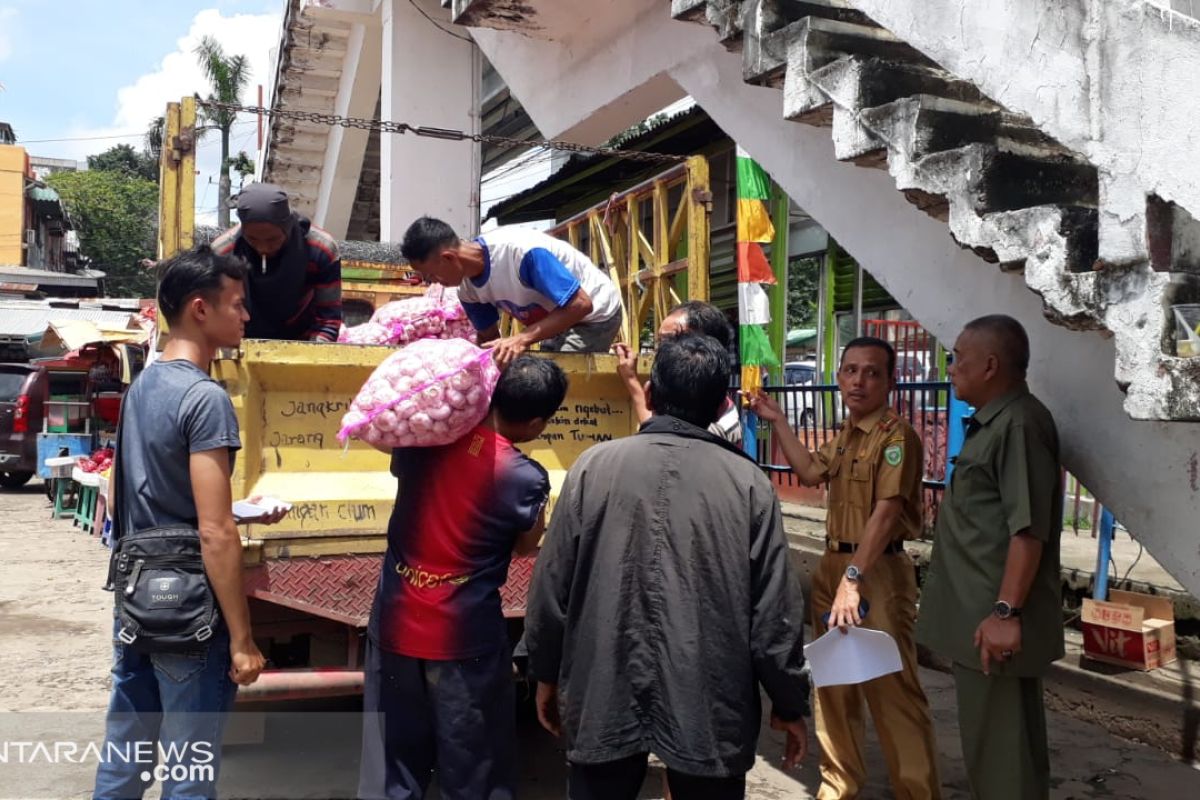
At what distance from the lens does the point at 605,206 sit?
5598 millimetres

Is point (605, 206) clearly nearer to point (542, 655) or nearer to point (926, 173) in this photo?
point (926, 173)

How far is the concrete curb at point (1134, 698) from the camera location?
4.29 m

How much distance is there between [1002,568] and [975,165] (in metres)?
1.21

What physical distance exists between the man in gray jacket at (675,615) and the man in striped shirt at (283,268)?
2101 mm

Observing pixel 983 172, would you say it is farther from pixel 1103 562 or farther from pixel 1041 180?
pixel 1103 562

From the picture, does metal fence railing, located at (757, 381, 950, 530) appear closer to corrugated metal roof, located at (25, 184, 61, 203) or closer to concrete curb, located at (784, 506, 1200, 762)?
concrete curb, located at (784, 506, 1200, 762)

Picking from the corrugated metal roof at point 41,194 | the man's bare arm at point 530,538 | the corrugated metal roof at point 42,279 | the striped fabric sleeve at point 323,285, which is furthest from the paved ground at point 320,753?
the corrugated metal roof at point 41,194

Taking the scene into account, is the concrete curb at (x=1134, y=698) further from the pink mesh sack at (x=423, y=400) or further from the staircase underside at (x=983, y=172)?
the pink mesh sack at (x=423, y=400)

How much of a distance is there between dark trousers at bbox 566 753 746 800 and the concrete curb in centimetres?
290

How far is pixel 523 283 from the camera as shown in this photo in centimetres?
385

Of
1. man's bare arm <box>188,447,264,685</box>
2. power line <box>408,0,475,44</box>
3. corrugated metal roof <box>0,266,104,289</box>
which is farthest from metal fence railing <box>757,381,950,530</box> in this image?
corrugated metal roof <box>0,266,104,289</box>

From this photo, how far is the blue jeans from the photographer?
2.45 metres

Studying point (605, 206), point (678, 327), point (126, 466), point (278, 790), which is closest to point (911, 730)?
point (678, 327)

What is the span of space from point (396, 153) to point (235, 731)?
20.1ft
